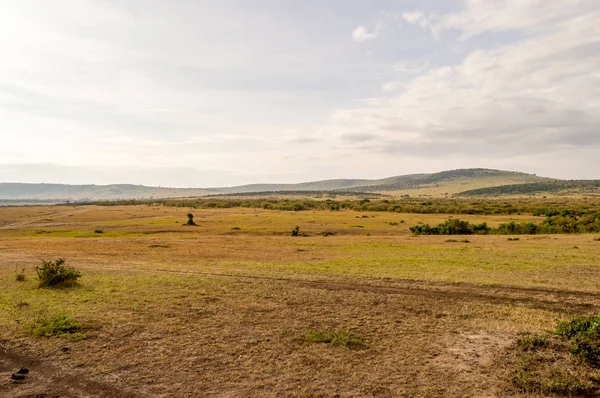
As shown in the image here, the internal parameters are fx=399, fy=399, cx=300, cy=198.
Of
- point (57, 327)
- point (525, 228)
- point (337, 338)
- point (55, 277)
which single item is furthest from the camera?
point (525, 228)

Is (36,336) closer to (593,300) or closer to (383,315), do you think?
(383,315)

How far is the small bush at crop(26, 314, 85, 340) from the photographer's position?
12.1m

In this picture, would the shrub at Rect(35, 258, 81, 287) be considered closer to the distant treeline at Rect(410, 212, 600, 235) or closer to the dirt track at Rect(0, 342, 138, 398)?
the dirt track at Rect(0, 342, 138, 398)

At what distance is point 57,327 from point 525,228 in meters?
51.3

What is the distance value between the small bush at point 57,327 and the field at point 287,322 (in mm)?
219

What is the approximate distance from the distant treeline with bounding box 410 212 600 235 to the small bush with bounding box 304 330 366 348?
133 feet

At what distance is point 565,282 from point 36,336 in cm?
2211

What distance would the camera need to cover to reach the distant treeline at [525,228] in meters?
48.5

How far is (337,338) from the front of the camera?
11.7 metres

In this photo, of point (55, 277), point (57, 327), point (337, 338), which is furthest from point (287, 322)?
point (55, 277)

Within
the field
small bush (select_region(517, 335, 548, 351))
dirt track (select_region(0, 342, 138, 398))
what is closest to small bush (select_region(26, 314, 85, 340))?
the field

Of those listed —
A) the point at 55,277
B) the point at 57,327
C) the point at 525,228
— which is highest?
the point at 55,277

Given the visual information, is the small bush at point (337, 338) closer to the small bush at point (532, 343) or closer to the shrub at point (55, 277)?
the small bush at point (532, 343)

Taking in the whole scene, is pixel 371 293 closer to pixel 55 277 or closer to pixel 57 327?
pixel 57 327
